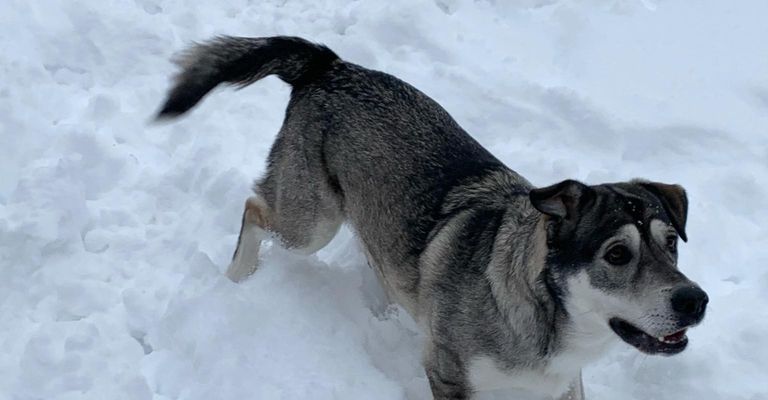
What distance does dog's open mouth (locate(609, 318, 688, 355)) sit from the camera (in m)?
3.82

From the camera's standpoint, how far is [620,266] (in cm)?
378

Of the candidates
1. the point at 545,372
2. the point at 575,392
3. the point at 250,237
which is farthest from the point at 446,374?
the point at 250,237

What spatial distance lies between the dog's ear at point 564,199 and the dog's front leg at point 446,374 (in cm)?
96

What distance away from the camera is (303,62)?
5145mm

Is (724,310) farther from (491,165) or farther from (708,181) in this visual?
(491,165)

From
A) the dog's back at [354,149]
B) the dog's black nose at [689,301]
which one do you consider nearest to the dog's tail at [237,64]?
the dog's back at [354,149]

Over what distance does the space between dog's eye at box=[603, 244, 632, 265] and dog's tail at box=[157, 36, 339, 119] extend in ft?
6.91

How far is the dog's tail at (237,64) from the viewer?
4.84 m

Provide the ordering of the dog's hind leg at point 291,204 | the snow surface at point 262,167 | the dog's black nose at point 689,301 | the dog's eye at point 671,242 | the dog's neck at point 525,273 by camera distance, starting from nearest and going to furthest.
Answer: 1. the dog's black nose at point 689,301
2. the dog's eye at point 671,242
3. the dog's neck at point 525,273
4. the snow surface at point 262,167
5. the dog's hind leg at point 291,204

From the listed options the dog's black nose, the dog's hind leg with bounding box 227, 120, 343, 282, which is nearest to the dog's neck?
the dog's black nose

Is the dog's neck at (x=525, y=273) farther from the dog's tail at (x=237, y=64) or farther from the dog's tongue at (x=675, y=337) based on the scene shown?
the dog's tail at (x=237, y=64)

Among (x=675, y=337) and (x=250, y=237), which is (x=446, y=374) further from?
(x=250, y=237)

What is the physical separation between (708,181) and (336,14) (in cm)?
334

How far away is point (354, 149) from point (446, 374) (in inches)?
50.7
